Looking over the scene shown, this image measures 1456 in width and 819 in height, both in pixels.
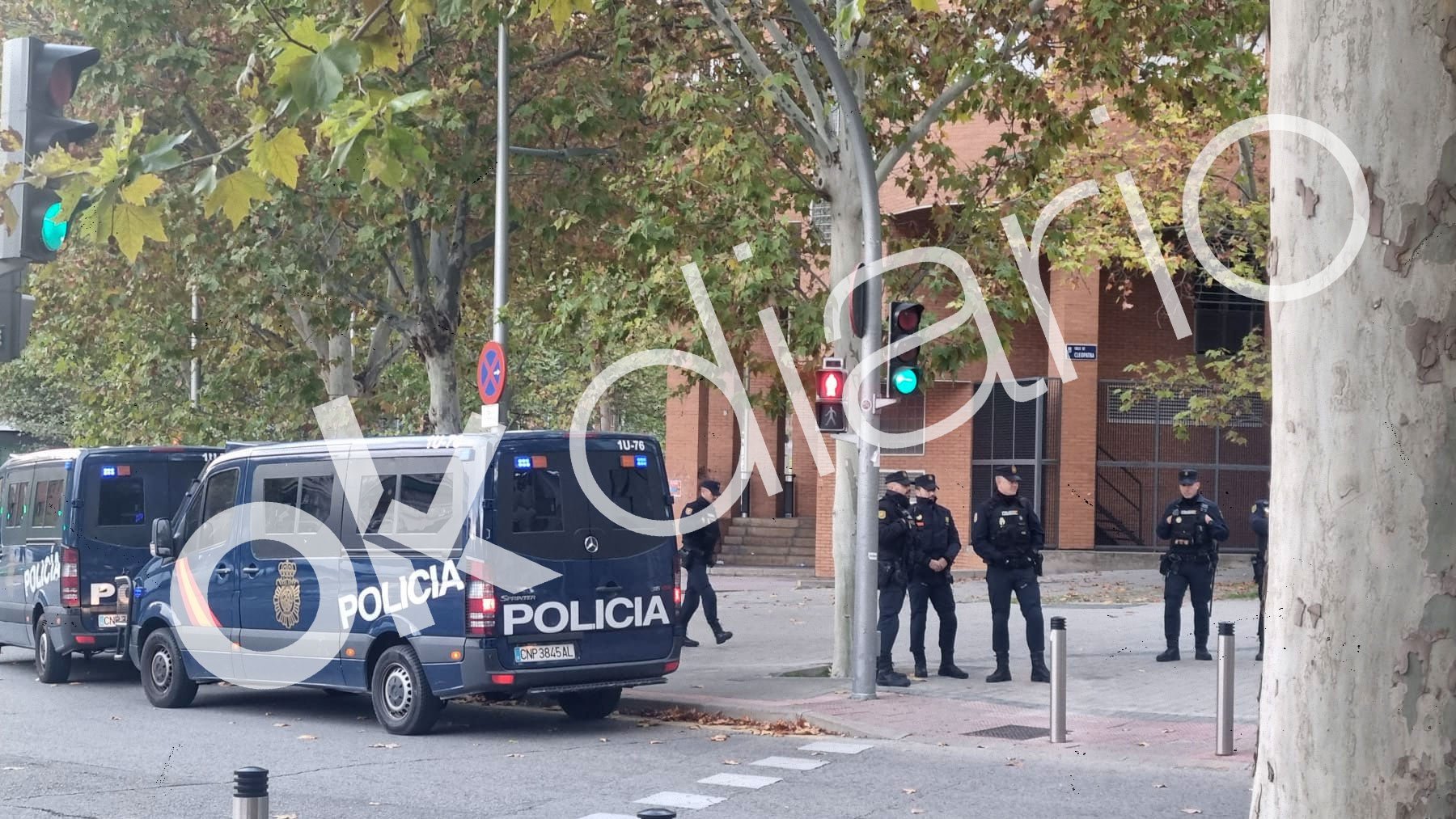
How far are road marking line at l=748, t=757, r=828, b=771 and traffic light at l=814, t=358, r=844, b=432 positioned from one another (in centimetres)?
317

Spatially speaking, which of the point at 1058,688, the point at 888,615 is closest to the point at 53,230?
the point at 1058,688

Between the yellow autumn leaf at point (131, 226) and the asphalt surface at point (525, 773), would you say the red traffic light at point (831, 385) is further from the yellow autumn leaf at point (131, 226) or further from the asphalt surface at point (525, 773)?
the yellow autumn leaf at point (131, 226)

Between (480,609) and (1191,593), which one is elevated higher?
(480,609)

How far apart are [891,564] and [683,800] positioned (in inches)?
214

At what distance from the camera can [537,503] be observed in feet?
37.4

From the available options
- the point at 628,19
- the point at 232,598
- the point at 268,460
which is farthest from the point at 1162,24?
the point at 232,598

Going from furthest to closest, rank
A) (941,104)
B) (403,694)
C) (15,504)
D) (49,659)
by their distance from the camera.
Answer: (15,504), (49,659), (941,104), (403,694)

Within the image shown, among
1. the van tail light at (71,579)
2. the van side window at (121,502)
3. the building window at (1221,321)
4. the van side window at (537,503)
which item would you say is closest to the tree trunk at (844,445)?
the van side window at (537,503)

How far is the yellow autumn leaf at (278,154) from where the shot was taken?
17.7ft

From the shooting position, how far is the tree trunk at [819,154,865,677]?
13.8m

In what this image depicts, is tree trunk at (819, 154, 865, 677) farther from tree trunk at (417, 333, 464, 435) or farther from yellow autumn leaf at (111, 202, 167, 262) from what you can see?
yellow autumn leaf at (111, 202, 167, 262)

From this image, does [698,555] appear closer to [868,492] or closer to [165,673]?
[868,492]

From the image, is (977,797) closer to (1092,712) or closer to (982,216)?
(1092,712)

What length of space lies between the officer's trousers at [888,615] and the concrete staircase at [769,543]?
61.8ft
